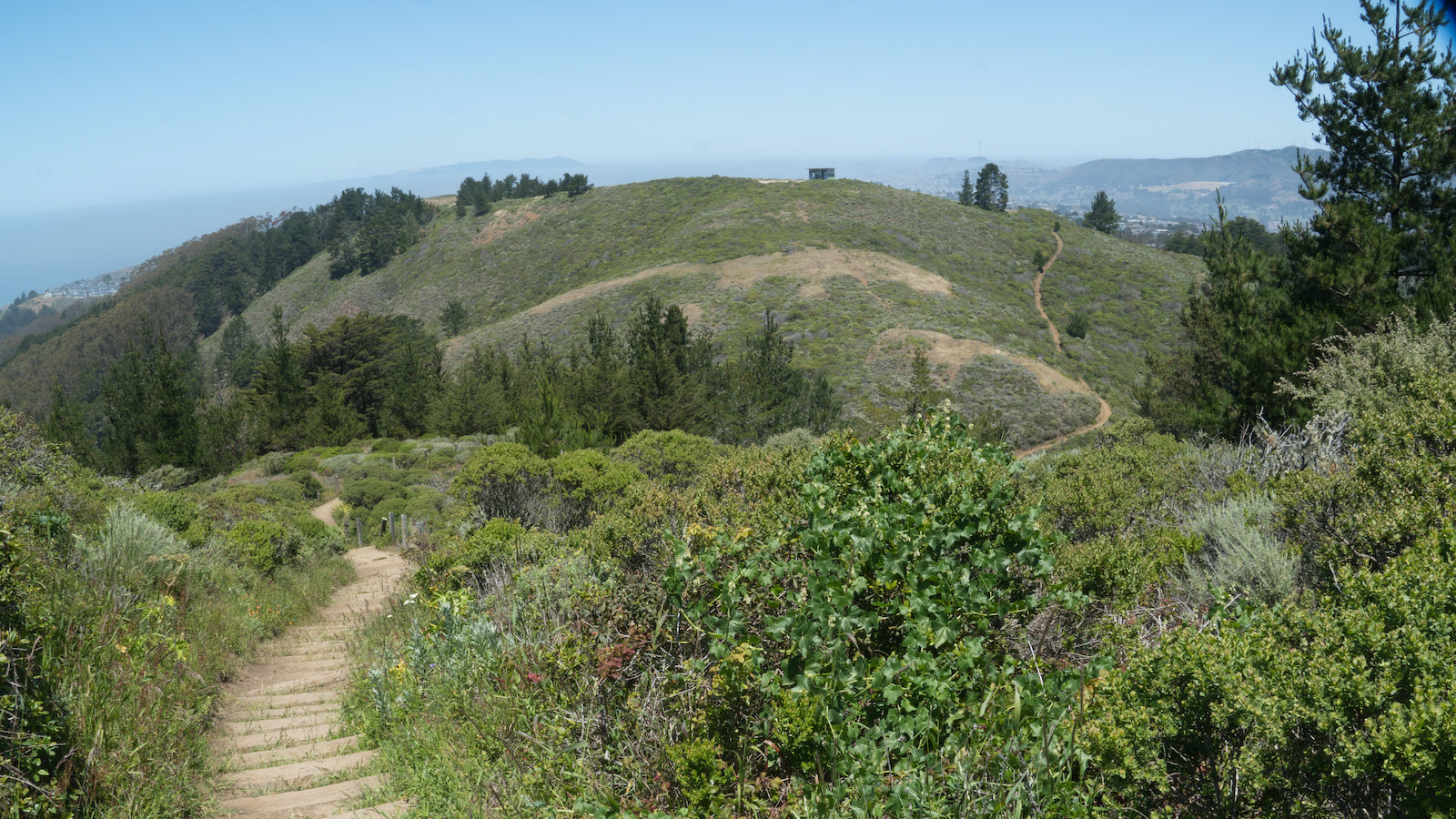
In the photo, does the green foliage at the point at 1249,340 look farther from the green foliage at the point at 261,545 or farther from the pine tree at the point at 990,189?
the pine tree at the point at 990,189

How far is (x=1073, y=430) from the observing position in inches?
1278

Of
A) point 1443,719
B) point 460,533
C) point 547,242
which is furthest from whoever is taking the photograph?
point 547,242

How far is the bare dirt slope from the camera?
3.64m

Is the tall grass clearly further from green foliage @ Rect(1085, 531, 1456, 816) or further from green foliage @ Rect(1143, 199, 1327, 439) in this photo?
green foliage @ Rect(1143, 199, 1327, 439)

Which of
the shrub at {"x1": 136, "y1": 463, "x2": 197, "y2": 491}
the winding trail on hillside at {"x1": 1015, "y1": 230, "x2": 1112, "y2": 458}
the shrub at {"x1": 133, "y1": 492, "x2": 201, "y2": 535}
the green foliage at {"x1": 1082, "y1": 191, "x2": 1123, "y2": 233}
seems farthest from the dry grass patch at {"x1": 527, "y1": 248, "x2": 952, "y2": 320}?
the shrub at {"x1": 133, "y1": 492, "x2": 201, "y2": 535}

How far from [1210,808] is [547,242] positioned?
75602 millimetres

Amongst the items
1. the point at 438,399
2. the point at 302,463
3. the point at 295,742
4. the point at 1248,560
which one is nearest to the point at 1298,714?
the point at 1248,560

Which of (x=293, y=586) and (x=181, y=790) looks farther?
(x=293, y=586)

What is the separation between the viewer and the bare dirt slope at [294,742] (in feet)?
11.9

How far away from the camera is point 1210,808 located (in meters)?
2.36

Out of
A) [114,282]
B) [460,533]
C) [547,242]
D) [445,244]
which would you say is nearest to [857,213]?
[547,242]

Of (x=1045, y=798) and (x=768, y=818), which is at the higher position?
(x=1045, y=798)

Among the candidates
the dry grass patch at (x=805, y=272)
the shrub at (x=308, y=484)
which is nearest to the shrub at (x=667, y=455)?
the shrub at (x=308, y=484)

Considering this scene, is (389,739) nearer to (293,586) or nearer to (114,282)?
(293,586)
